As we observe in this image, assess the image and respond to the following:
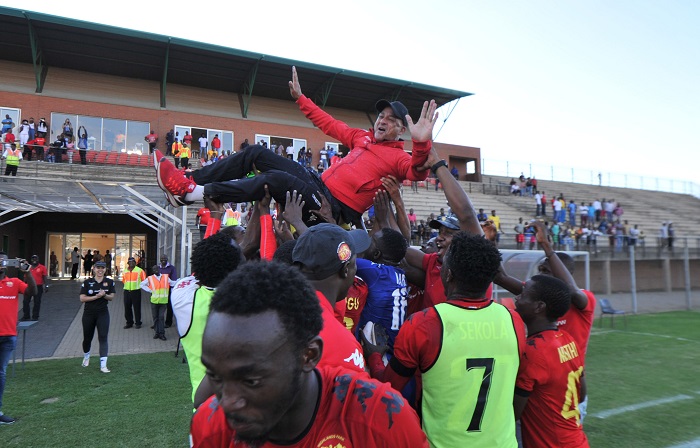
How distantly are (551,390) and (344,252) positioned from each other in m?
1.82

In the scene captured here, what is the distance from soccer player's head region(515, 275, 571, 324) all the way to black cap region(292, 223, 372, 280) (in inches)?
62.5

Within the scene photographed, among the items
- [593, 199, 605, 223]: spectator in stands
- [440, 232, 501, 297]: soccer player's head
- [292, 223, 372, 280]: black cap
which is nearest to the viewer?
[292, 223, 372, 280]: black cap

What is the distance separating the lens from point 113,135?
23.8 meters

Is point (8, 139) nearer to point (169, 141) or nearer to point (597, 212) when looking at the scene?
point (169, 141)

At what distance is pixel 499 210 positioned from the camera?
2698cm

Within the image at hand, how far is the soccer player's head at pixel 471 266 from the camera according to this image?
2367mm

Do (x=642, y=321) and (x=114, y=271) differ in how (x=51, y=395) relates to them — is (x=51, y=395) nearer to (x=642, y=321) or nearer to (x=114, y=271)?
(x=642, y=321)

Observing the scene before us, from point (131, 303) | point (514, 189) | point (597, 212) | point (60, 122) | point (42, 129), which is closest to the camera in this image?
point (131, 303)

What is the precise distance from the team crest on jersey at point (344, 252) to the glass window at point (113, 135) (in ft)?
82.5

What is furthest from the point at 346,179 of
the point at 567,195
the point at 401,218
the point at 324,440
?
the point at 567,195

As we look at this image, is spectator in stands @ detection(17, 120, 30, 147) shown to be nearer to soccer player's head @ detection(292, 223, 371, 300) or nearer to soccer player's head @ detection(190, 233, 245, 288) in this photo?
soccer player's head @ detection(190, 233, 245, 288)

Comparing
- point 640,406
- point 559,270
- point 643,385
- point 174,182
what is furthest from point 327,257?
point 643,385

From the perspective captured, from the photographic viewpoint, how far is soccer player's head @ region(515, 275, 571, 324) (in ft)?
9.71

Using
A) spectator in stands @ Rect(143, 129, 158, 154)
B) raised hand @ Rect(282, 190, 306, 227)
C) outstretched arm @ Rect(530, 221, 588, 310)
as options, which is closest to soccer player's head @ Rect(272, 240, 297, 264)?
raised hand @ Rect(282, 190, 306, 227)
